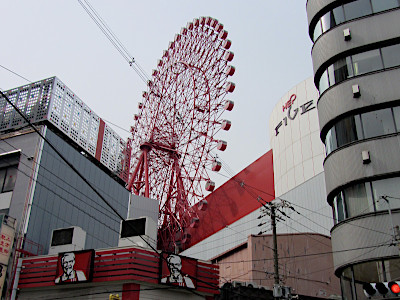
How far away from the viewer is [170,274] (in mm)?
23375

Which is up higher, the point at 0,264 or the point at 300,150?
the point at 300,150

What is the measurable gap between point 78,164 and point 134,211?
27.9 feet

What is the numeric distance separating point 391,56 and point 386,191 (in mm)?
7141

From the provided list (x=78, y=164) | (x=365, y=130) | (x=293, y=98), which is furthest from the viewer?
(x=293, y=98)

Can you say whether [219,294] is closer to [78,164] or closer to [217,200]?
[78,164]

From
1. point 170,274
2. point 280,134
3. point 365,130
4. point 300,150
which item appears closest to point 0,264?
point 170,274

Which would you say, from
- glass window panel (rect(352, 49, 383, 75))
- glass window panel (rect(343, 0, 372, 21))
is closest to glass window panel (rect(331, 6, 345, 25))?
glass window panel (rect(343, 0, 372, 21))

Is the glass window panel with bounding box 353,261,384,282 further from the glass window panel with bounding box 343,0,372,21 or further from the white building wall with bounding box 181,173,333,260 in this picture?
the white building wall with bounding box 181,173,333,260

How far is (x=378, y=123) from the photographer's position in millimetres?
22359

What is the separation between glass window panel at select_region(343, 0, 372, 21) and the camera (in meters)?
25.1

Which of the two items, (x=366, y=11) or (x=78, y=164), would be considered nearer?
(x=366, y=11)

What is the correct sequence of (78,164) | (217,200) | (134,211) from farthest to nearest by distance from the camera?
(217,200)
(134,211)
(78,164)

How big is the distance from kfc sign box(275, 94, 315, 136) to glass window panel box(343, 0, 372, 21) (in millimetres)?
25533

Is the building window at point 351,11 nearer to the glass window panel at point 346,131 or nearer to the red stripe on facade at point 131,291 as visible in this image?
the glass window panel at point 346,131
